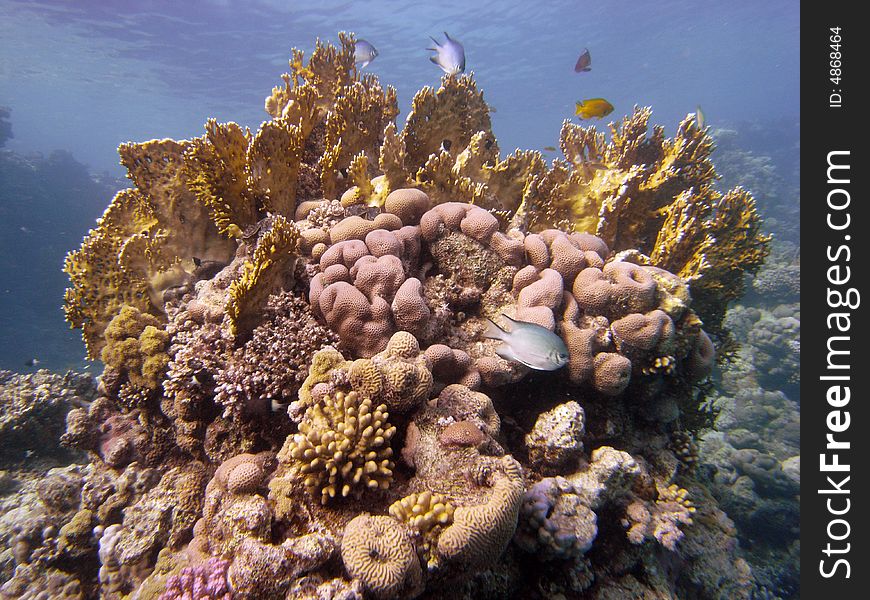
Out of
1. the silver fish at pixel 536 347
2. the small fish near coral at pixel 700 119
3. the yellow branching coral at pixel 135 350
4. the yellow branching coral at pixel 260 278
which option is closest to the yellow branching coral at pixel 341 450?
the silver fish at pixel 536 347

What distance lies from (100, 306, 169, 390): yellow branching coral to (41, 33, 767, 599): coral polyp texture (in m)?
0.03

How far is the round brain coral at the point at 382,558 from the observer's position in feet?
6.14

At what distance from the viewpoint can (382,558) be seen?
1.93m

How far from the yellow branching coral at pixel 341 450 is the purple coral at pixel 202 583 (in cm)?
60

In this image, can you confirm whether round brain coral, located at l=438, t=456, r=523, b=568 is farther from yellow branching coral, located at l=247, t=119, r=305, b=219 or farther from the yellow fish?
the yellow fish

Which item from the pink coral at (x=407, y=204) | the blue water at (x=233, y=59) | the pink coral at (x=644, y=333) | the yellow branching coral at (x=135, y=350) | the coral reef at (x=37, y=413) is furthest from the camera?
the blue water at (x=233, y=59)

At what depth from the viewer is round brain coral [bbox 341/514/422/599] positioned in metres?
1.87

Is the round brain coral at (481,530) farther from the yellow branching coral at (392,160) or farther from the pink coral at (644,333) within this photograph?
the yellow branching coral at (392,160)

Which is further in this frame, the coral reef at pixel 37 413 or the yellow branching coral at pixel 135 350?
the coral reef at pixel 37 413

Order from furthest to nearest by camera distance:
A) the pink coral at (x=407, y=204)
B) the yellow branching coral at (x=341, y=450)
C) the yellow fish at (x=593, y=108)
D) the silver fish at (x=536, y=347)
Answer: the yellow fish at (x=593, y=108)
the pink coral at (x=407, y=204)
the silver fish at (x=536, y=347)
the yellow branching coral at (x=341, y=450)

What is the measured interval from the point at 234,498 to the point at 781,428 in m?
12.7
